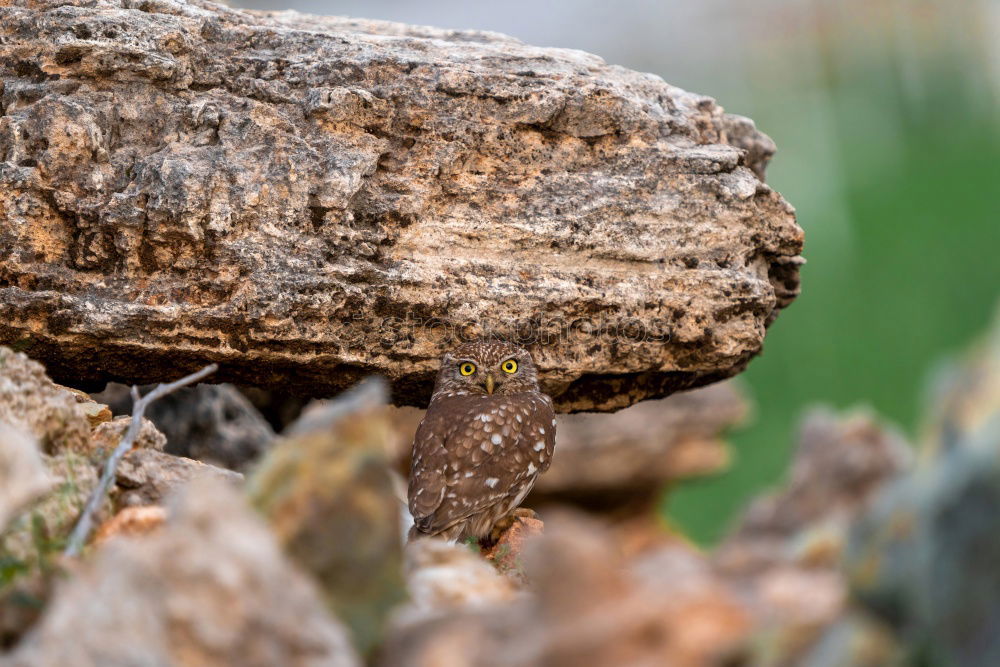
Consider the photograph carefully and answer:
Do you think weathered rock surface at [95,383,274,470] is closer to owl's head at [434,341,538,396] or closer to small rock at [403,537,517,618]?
owl's head at [434,341,538,396]

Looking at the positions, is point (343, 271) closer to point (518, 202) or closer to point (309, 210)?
point (309, 210)

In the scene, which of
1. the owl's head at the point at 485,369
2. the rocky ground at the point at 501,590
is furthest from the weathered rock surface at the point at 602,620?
the owl's head at the point at 485,369

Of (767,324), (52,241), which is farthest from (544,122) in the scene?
(52,241)

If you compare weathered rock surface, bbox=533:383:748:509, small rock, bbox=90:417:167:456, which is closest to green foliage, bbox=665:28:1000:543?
weathered rock surface, bbox=533:383:748:509

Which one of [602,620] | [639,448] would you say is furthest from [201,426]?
[639,448]

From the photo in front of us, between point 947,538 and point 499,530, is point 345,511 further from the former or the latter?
point 499,530

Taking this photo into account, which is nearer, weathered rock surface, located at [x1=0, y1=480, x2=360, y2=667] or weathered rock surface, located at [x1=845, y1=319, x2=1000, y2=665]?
weathered rock surface, located at [x1=845, y1=319, x2=1000, y2=665]
